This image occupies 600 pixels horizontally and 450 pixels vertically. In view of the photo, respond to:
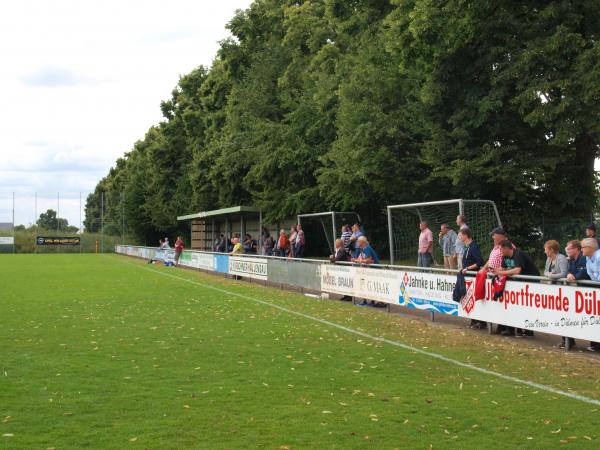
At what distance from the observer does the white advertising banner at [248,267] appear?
1024 inches

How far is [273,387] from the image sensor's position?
815 cm

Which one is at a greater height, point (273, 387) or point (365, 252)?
point (365, 252)

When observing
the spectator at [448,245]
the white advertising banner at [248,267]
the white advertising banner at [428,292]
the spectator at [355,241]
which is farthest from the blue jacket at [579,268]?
the white advertising banner at [248,267]

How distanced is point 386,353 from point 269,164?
2849 cm

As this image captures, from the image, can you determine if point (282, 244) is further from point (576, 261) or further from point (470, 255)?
point (576, 261)

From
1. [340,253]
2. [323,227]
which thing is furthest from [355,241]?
[323,227]

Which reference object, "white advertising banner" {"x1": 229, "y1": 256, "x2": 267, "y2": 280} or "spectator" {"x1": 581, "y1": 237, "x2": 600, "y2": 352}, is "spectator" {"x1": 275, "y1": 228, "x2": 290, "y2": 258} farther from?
"spectator" {"x1": 581, "y1": 237, "x2": 600, "y2": 352}

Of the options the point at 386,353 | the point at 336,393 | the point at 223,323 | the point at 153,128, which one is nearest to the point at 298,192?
the point at 223,323

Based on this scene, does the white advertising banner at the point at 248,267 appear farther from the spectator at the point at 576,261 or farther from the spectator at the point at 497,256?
the spectator at the point at 576,261

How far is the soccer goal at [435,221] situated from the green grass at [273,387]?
6504 mm

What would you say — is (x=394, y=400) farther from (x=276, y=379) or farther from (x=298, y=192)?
(x=298, y=192)

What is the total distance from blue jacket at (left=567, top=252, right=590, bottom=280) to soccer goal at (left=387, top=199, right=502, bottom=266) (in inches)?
244

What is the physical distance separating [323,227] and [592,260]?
18899 mm

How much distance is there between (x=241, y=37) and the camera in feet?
156
